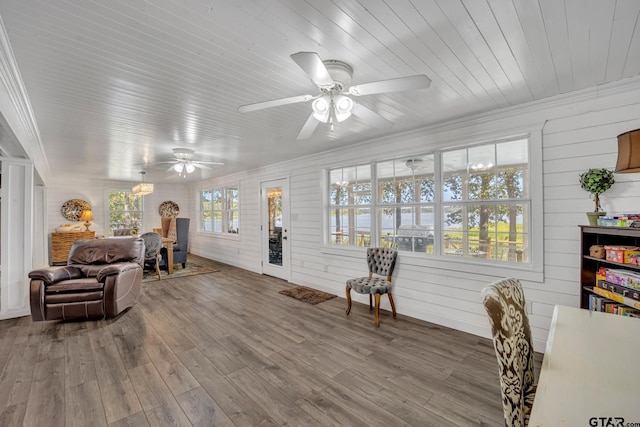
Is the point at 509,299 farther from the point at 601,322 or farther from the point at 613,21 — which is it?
the point at 613,21

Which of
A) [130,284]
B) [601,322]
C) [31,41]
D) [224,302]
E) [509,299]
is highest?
[31,41]

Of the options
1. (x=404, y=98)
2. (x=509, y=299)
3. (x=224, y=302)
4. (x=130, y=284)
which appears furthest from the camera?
(x=224, y=302)

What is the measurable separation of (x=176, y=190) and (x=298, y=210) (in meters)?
5.92

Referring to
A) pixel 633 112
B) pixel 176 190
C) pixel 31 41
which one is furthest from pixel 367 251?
pixel 176 190

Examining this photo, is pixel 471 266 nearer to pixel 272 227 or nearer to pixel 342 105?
pixel 342 105

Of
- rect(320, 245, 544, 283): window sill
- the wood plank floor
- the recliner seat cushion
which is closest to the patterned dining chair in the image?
the wood plank floor

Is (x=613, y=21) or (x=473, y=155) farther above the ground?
(x=613, y=21)

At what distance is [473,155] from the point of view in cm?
319

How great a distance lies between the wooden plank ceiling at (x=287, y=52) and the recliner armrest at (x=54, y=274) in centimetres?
175

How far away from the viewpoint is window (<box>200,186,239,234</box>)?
732cm

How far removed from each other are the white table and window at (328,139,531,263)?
5.28 feet

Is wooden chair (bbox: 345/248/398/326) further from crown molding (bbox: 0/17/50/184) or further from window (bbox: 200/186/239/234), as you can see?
window (bbox: 200/186/239/234)

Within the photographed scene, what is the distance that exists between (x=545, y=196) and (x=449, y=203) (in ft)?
2.95

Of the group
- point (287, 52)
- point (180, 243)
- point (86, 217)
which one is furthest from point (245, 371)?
point (86, 217)
